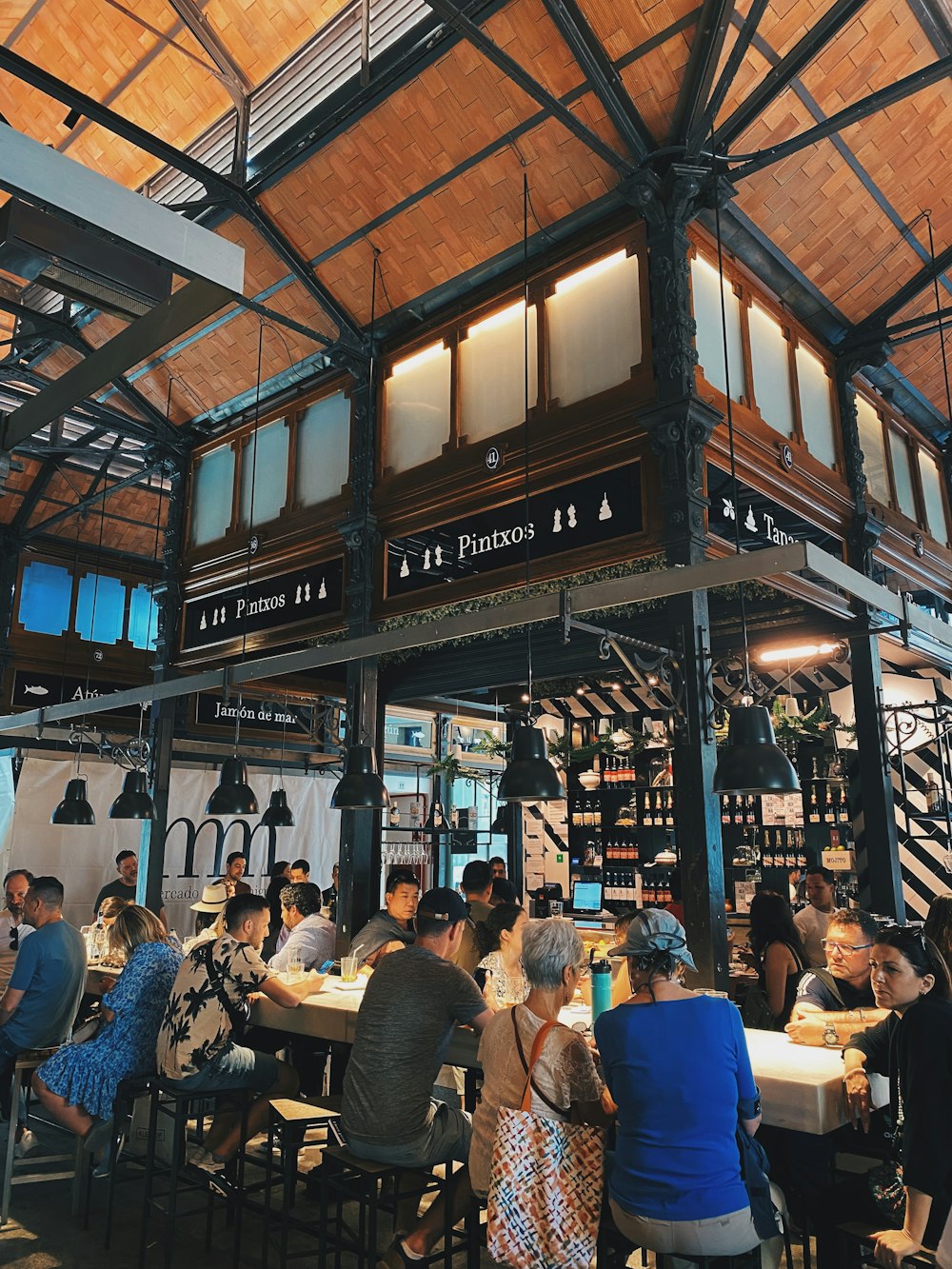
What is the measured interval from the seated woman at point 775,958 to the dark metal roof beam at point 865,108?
4.19 m

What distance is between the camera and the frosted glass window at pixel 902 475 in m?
7.97

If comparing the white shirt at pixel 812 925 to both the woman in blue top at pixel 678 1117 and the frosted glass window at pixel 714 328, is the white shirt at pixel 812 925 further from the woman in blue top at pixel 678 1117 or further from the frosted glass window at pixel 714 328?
the woman in blue top at pixel 678 1117

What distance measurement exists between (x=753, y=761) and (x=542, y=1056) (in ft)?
6.12

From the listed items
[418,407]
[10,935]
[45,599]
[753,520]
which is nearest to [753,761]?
[753,520]

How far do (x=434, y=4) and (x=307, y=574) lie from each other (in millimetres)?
4365

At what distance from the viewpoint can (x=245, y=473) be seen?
342 inches

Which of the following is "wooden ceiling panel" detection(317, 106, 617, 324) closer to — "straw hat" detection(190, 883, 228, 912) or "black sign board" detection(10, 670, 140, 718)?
"straw hat" detection(190, 883, 228, 912)

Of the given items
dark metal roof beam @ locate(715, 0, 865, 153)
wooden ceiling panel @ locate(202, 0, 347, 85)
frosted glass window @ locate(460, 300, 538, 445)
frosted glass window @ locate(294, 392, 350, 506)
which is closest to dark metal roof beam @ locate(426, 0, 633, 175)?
dark metal roof beam @ locate(715, 0, 865, 153)

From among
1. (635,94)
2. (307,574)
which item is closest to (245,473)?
(307,574)

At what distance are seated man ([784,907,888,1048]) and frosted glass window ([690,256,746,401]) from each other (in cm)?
328

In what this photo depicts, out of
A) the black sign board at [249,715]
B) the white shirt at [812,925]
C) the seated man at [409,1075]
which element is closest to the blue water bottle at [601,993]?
the seated man at [409,1075]

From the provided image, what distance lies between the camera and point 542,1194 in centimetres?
293

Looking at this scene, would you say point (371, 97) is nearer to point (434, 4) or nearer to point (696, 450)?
point (434, 4)

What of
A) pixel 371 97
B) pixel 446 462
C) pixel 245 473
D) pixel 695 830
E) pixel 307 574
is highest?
pixel 371 97
